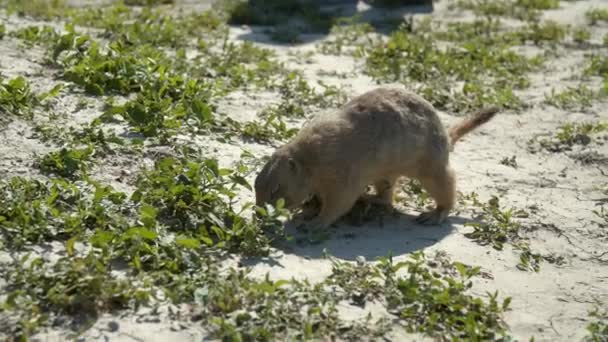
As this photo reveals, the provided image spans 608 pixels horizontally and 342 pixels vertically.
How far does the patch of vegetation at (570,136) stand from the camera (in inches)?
324

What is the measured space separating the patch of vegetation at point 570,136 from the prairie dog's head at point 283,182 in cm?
328

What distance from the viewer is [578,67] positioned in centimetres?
1052

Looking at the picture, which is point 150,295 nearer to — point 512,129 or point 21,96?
point 21,96

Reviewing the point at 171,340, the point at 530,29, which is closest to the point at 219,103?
the point at 171,340

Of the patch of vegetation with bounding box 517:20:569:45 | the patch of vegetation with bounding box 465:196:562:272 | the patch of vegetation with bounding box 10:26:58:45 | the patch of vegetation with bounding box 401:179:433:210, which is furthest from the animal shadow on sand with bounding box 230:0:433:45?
the patch of vegetation with bounding box 465:196:562:272

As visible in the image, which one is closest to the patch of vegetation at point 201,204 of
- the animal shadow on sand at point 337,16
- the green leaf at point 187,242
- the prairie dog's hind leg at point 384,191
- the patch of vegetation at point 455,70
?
the green leaf at point 187,242

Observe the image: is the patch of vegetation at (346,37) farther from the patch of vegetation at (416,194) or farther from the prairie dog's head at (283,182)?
the prairie dog's head at (283,182)

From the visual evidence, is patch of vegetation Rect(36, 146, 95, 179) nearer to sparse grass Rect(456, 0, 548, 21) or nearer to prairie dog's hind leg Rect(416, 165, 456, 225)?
prairie dog's hind leg Rect(416, 165, 456, 225)

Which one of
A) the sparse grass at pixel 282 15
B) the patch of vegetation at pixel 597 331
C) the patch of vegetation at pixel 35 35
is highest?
the patch of vegetation at pixel 35 35

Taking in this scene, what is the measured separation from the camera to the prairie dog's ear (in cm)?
611

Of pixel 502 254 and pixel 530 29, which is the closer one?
pixel 502 254

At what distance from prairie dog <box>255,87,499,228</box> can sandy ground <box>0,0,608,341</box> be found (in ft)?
1.13

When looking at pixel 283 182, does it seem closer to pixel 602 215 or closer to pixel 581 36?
pixel 602 215

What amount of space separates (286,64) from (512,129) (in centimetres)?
303
